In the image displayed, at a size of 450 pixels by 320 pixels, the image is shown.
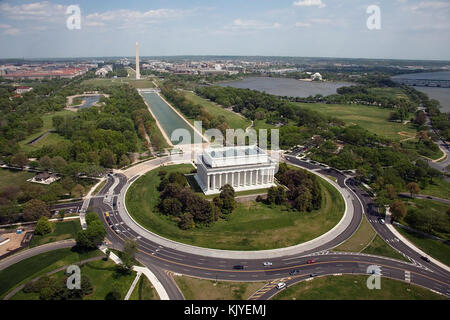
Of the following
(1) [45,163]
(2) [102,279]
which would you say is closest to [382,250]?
(2) [102,279]

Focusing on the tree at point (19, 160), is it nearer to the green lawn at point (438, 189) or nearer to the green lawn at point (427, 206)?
the green lawn at point (427, 206)

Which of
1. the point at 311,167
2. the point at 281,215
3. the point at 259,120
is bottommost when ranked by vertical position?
the point at 281,215

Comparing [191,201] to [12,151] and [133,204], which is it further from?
[12,151]

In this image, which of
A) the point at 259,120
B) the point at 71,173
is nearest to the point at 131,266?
the point at 71,173
